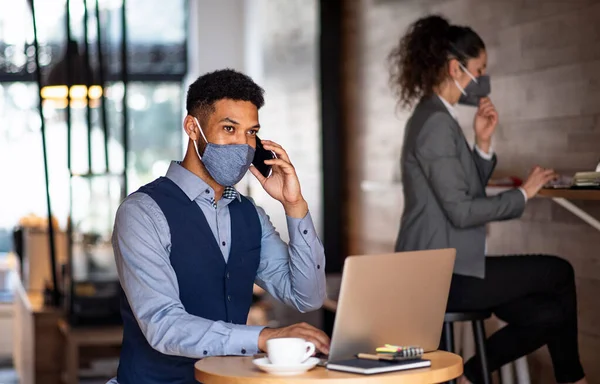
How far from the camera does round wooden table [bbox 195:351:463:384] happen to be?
73.5 inches

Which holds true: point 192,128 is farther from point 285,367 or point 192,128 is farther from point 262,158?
point 285,367

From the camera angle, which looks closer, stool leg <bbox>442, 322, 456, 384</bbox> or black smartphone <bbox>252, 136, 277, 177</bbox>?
black smartphone <bbox>252, 136, 277, 177</bbox>

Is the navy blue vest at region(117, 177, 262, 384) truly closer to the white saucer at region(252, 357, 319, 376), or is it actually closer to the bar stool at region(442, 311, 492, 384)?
the white saucer at region(252, 357, 319, 376)

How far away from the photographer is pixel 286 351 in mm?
1922

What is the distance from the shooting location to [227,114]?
8.00 ft

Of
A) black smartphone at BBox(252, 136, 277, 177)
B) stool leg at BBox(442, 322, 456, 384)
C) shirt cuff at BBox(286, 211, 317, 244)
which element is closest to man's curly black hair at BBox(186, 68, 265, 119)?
black smartphone at BBox(252, 136, 277, 177)

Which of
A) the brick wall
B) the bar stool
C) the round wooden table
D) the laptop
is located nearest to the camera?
the round wooden table

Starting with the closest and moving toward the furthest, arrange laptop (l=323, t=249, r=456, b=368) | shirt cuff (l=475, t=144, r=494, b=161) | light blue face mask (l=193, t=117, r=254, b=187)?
laptop (l=323, t=249, r=456, b=368) → light blue face mask (l=193, t=117, r=254, b=187) → shirt cuff (l=475, t=144, r=494, b=161)

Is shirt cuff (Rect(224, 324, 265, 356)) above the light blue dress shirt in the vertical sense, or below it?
below

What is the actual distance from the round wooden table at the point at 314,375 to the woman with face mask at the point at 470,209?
49.8 inches

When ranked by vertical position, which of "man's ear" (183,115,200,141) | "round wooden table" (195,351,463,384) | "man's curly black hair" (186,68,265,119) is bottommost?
"round wooden table" (195,351,463,384)

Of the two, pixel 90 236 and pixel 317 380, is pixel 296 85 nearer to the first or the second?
pixel 90 236

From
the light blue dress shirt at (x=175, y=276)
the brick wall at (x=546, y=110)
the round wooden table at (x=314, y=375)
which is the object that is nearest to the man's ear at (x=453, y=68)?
the brick wall at (x=546, y=110)

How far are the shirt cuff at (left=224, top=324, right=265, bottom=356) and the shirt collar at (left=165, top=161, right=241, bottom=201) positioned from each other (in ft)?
1.52
